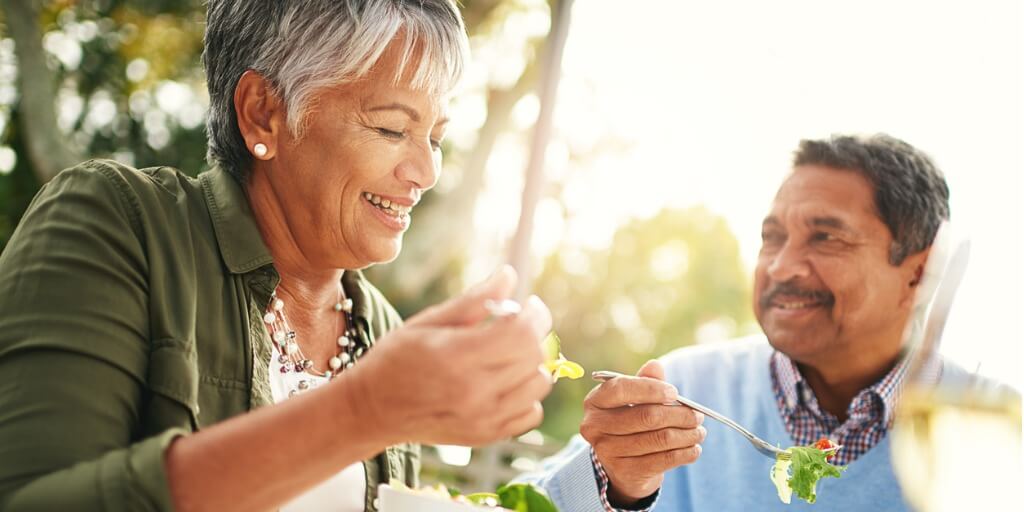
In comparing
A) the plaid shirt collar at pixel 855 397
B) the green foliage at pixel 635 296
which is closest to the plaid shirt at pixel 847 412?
the plaid shirt collar at pixel 855 397

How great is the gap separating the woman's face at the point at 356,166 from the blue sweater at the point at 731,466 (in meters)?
0.49

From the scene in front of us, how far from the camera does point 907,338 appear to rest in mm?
1517

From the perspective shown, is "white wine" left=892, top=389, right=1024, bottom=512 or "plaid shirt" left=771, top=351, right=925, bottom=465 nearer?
"white wine" left=892, top=389, right=1024, bottom=512

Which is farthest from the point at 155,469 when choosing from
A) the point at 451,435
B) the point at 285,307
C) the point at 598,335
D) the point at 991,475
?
the point at 598,335

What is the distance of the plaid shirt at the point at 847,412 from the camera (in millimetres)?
1508

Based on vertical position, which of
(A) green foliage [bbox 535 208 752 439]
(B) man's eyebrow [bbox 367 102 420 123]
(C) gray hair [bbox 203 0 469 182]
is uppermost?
(C) gray hair [bbox 203 0 469 182]

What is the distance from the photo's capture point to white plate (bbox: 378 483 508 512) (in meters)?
0.88

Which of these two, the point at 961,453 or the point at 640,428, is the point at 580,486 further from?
the point at 961,453

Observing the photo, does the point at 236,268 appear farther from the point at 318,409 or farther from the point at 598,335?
the point at 598,335

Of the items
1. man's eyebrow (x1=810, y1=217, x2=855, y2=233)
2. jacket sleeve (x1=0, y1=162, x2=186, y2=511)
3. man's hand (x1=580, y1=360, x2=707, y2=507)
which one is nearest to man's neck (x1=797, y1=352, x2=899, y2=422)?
man's eyebrow (x1=810, y1=217, x2=855, y2=233)

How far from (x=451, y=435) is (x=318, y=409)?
122mm

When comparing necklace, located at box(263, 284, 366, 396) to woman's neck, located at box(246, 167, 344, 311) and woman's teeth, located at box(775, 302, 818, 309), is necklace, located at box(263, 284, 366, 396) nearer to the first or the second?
woman's neck, located at box(246, 167, 344, 311)

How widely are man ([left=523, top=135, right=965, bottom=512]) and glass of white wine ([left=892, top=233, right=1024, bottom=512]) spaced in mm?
62

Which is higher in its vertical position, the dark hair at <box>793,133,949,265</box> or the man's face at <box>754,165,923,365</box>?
the dark hair at <box>793,133,949,265</box>
